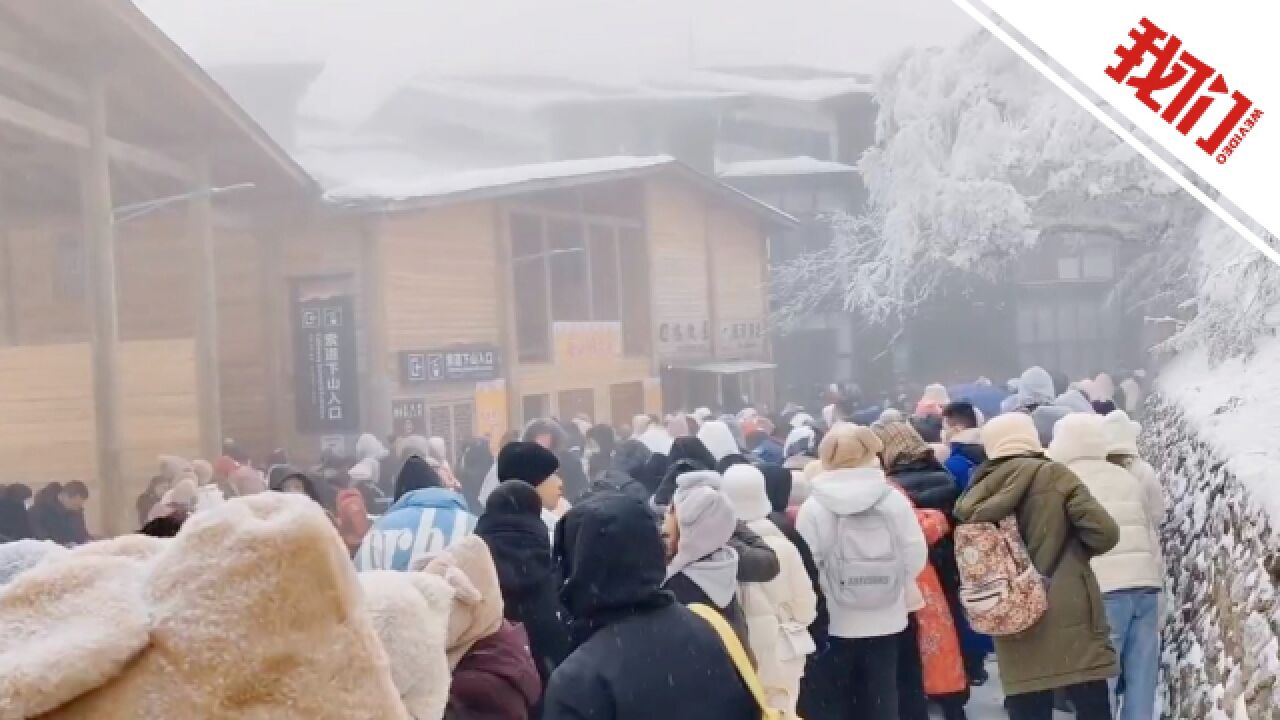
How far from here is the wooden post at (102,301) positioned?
8.31m

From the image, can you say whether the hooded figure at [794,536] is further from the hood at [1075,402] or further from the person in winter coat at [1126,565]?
the hood at [1075,402]

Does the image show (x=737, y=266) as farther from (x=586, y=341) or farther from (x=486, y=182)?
(x=486, y=182)

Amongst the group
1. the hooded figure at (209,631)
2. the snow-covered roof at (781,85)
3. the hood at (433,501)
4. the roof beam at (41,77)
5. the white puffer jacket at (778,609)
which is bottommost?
the white puffer jacket at (778,609)

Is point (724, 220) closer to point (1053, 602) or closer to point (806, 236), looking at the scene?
point (806, 236)

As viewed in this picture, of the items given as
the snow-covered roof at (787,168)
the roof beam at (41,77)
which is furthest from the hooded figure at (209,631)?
the snow-covered roof at (787,168)

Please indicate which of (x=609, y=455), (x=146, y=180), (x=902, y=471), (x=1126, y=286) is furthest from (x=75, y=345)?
(x=1126, y=286)

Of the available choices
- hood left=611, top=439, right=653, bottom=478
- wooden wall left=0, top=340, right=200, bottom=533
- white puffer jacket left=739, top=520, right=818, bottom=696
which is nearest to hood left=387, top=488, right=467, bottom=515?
white puffer jacket left=739, top=520, right=818, bottom=696

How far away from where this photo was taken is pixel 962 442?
527cm

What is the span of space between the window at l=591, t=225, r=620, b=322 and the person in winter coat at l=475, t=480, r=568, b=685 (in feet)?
39.0

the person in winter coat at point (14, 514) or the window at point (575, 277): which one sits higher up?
the window at point (575, 277)

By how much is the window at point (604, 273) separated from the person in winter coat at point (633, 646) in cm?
1316

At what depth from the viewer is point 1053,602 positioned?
13.2ft

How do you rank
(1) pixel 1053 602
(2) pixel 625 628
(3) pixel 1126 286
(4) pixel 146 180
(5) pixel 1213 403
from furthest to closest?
(3) pixel 1126 286 → (4) pixel 146 180 → (5) pixel 1213 403 → (1) pixel 1053 602 → (2) pixel 625 628

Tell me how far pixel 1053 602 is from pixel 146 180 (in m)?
8.38
